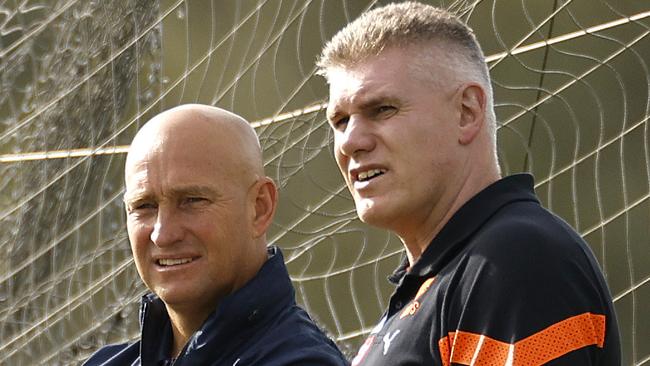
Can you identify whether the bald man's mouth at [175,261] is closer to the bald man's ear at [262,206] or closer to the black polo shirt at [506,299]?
the bald man's ear at [262,206]

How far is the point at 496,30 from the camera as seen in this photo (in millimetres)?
4293

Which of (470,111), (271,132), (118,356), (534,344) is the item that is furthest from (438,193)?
(271,132)

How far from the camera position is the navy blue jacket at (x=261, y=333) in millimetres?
2885

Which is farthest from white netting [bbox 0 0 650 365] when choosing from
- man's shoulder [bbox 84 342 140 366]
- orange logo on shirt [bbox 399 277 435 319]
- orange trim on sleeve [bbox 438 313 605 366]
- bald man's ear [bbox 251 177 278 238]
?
orange trim on sleeve [bbox 438 313 605 366]

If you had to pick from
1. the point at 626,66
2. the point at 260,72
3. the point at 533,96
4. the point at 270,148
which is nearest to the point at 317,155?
the point at 270,148

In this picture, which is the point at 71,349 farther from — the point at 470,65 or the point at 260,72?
the point at 470,65

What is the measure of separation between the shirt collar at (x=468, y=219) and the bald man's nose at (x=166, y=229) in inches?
22.9

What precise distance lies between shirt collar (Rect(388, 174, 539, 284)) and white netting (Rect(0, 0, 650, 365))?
1.55 meters

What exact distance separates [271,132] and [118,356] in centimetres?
184

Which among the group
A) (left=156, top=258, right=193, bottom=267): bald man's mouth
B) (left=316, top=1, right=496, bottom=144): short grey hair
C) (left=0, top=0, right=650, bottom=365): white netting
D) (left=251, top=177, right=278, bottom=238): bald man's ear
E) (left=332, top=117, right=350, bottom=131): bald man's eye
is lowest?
(left=0, top=0, right=650, bottom=365): white netting

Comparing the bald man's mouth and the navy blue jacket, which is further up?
the bald man's mouth

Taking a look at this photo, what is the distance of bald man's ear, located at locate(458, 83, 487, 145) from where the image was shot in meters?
2.67

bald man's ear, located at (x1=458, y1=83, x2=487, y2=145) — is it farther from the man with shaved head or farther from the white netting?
the white netting

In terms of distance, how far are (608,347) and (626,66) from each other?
6.43 feet
